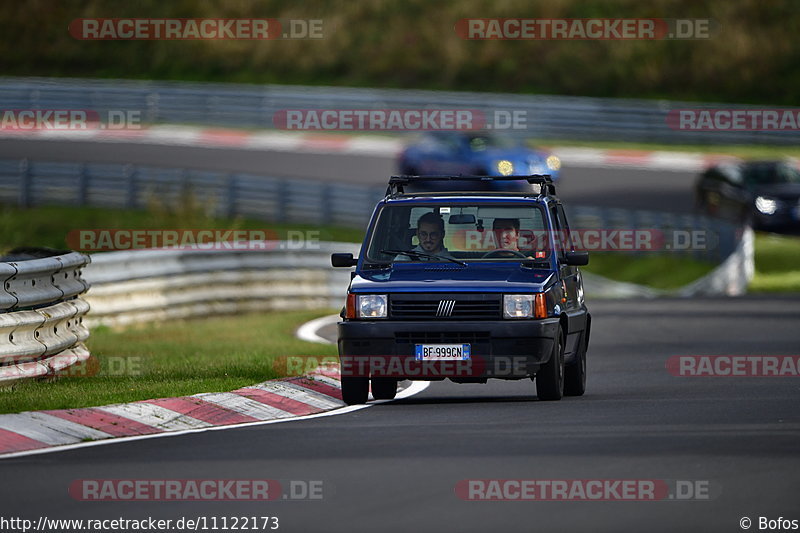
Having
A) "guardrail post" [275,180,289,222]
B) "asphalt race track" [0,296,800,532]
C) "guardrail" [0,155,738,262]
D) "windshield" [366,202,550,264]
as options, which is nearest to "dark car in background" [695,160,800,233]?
"guardrail" [0,155,738,262]

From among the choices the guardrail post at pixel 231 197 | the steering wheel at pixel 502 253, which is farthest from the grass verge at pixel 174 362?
the guardrail post at pixel 231 197

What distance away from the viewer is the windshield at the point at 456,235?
14.0m

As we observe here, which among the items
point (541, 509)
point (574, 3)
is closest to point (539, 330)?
point (541, 509)

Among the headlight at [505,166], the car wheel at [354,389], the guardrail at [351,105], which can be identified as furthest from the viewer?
the guardrail at [351,105]

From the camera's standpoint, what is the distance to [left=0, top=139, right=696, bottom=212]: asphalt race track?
39781 millimetres

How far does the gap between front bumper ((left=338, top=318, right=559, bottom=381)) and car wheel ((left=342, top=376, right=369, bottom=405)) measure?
0.42 metres

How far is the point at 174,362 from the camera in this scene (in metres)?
16.6

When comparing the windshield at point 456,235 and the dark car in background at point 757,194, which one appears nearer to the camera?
the windshield at point 456,235

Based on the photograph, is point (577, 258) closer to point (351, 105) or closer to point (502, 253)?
point (502, 253)

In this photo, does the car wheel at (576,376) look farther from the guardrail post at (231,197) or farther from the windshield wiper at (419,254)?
the guardrail post at (231,197)

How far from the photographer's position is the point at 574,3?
187 feet

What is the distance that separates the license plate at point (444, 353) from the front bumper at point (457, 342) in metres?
0.03

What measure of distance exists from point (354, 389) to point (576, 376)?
2089mm

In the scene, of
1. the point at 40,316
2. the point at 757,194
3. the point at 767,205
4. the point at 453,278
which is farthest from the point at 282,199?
the point at 453,278
